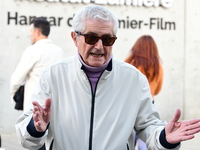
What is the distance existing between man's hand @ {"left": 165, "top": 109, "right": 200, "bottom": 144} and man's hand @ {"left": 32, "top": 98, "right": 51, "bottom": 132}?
2.36ft

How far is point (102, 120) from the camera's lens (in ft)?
10.9

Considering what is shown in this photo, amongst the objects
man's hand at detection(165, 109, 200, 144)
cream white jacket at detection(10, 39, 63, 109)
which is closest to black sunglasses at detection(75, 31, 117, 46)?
man's hand at detection(165, 109, 200, 144)

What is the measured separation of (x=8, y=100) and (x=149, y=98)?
7.13 meters

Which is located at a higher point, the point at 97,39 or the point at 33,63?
the point at 97,39

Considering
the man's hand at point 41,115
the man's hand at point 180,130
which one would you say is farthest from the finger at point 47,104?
the man's hand at point 180,130

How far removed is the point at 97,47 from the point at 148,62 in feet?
11.4

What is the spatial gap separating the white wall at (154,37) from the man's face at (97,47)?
23.3 ft

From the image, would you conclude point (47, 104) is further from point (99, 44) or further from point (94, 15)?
point (94, 15)

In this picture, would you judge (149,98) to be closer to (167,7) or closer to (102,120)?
(102,120)

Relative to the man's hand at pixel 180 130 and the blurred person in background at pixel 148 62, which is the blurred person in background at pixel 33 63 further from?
the man's hand at pixel 180 130

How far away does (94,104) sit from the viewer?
11.0 feet

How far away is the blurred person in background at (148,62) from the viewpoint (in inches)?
265

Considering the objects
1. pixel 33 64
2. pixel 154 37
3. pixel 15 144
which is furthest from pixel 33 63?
pixel 154 37

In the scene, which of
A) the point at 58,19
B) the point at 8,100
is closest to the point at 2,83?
the point at 8,100
